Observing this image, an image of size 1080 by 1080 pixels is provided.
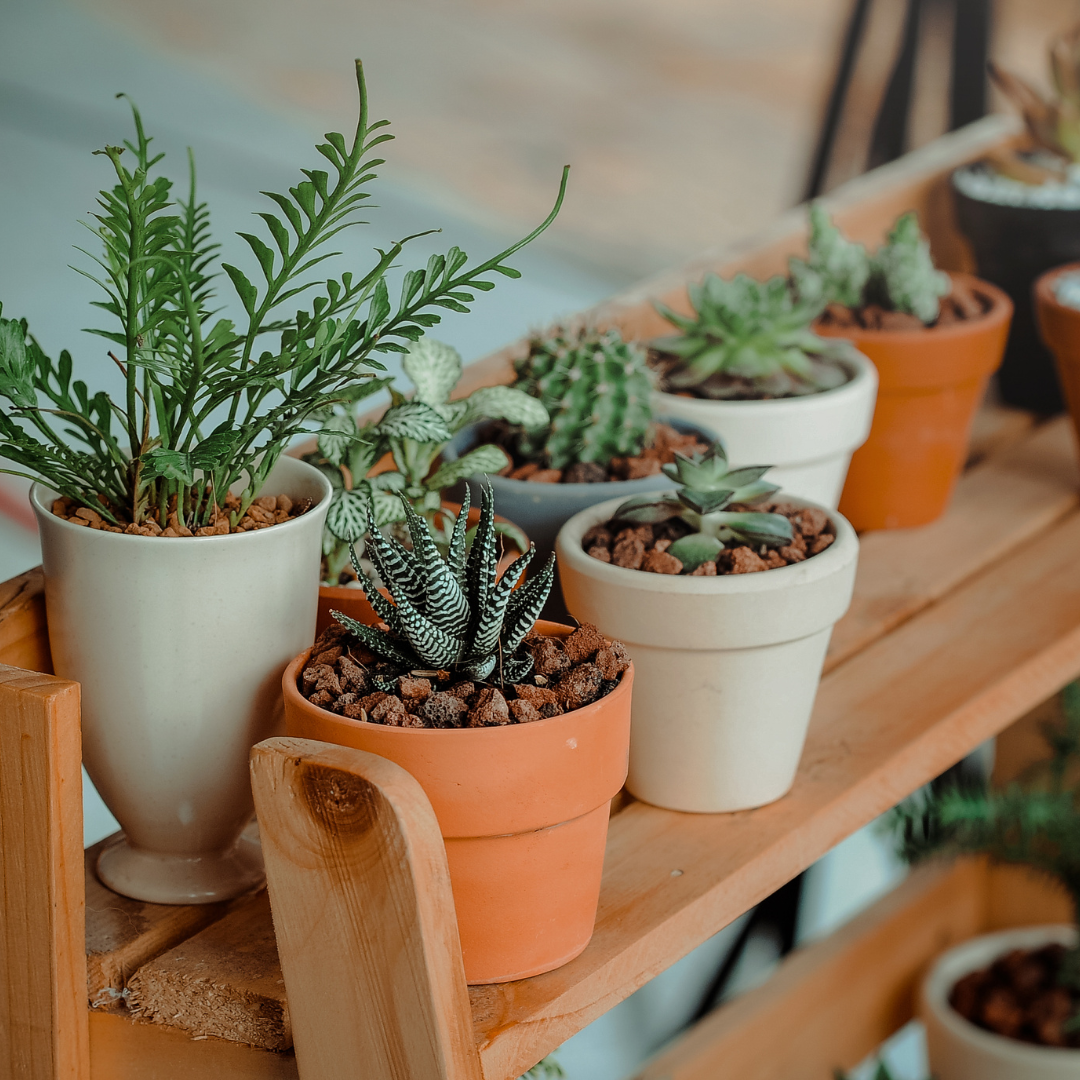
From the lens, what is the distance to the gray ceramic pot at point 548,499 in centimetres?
82

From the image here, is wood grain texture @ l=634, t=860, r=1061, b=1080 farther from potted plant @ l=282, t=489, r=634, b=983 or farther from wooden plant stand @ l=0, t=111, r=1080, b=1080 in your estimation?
potted plant @ l=282, t=489, r=634, b=983

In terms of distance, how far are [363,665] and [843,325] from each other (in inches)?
26.3

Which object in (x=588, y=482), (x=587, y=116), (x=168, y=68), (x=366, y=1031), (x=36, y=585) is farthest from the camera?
(x=587, y=116)

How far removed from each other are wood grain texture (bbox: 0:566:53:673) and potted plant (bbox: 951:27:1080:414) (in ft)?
3.62

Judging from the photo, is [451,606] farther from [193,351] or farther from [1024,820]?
[1024,820]

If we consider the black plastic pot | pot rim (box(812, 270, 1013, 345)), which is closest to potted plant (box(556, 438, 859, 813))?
pot rim (box(812, 270, 1013, 345))

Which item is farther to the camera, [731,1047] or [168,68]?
[731,1047]

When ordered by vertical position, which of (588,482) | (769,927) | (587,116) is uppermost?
(587,116)

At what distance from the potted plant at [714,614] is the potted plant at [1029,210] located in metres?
0.76

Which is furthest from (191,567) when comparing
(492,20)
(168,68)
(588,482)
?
(492,20)

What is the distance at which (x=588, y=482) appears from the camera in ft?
2.80

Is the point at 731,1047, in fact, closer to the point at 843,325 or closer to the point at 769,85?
the point at 843,325

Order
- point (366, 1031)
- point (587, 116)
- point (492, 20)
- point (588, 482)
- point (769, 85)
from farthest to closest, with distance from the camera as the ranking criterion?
point (769, 85), point (587, 116), point (492, 20), point (588, 482), point (366, 1031)

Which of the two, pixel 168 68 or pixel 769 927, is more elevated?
pixel 168 68
